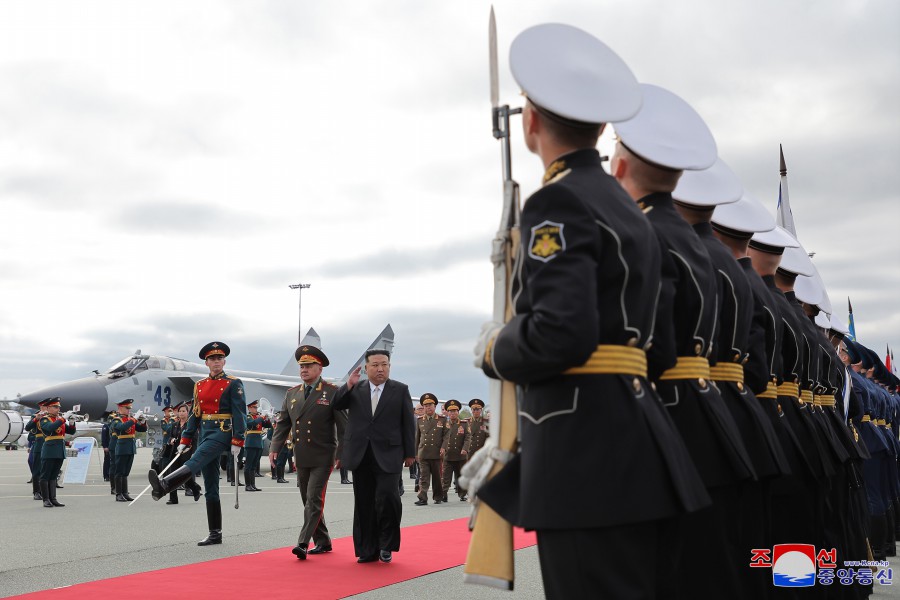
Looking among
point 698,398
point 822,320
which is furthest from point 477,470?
point 822,320

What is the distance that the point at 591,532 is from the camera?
2.27 metres

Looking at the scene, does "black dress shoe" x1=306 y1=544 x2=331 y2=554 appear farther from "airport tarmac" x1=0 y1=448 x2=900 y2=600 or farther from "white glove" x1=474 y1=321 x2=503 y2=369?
"white glove" x1=474 y1=321 x2=503 y2=369

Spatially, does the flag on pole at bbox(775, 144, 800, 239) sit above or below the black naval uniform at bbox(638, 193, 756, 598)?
above

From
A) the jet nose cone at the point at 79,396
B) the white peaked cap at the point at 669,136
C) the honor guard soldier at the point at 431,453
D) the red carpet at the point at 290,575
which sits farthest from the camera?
the jet nose cone at the point at 79,396

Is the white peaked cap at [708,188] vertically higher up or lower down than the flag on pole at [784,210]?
lower down

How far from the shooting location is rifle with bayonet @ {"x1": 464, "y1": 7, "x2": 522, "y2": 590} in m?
2.38

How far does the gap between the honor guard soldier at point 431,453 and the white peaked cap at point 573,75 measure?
1384cm

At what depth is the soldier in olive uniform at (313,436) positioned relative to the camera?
816 centimetres

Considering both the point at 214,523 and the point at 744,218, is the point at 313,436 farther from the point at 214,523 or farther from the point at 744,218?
the point at 744,218

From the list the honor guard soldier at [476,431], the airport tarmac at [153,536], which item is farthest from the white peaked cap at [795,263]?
the honor guard soldier at [476,431]

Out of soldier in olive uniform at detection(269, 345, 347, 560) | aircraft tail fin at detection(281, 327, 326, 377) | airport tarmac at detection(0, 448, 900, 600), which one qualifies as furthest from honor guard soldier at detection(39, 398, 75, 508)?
aircraft tail fin at detection(281, 327, 326, 377)

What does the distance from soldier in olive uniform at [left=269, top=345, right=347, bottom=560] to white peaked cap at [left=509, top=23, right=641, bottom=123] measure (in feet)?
20.3

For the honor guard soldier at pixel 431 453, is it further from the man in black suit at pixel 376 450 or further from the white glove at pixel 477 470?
the white glove at pixel 477 470

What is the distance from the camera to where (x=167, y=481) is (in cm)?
855
